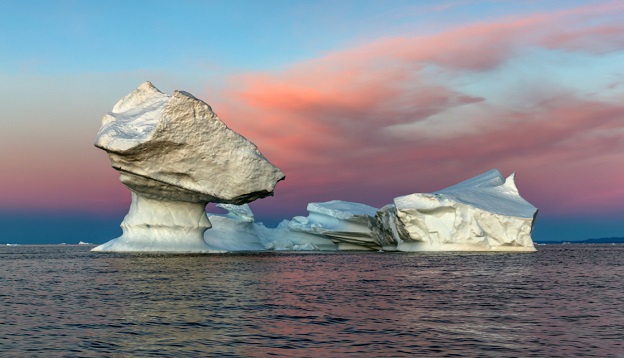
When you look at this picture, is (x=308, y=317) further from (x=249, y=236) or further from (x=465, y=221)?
(x=249, y=236)

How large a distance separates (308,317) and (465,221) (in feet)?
127

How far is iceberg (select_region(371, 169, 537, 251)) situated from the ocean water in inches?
945

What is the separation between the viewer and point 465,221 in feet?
174

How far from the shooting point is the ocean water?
12.3 meters

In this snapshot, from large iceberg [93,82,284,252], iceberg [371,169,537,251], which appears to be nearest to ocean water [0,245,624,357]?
large iceberg [93,82,284,252]

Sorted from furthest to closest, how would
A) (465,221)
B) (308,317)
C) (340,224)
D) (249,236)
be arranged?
(249,236) < (340,224) < (465,221) < (308,317)

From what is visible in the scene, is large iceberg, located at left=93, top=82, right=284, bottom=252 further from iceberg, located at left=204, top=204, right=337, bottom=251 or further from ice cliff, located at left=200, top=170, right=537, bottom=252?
ice cliff, located at left=200, top=170, right=537, bottom=252

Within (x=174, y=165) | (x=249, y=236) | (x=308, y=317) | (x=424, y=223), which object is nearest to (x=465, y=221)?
(x=424, y=223)

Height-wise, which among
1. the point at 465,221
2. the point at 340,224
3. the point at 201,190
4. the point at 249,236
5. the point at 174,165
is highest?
the point at 174,165

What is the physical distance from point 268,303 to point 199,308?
2.25 meters

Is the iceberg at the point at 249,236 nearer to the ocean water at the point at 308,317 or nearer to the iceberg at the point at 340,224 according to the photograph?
the iceberg at the point at 340,224

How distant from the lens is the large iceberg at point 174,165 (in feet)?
144

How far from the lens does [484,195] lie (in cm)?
5659

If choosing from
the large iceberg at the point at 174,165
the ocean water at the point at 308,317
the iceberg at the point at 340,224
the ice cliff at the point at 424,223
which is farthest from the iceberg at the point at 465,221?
the ocean water at the point at 308,317
